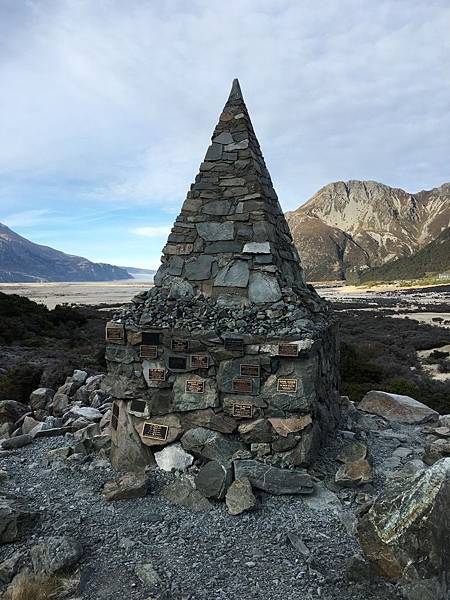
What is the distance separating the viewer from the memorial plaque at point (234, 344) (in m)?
5.81

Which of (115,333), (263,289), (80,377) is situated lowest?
(80,377)

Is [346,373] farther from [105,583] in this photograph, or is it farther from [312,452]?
[105,583]

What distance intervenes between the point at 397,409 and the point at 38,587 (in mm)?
7468

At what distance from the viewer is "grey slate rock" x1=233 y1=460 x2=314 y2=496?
5.35 meters

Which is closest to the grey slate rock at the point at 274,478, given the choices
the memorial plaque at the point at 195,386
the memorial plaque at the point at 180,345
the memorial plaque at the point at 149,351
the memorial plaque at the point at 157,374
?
the memorial plaque at the point at 195,386

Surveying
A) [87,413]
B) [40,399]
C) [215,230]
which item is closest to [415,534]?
[215,230]

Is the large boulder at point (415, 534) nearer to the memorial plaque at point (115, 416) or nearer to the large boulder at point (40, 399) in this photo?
the memorial plaque at point (115, 416)

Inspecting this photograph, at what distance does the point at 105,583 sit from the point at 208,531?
1.22 metres

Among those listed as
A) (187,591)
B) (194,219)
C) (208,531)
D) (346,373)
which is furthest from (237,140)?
(346,373)

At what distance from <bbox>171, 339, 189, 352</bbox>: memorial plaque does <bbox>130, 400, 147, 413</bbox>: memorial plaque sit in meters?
0.97

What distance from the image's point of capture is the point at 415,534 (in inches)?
139

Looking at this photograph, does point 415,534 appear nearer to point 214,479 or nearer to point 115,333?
point 214,479

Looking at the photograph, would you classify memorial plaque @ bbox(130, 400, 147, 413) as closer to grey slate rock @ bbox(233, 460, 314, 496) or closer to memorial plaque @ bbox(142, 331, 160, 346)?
memorial plaque @ bbox(142, 331, 160, 346)

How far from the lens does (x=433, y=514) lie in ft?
11.5
